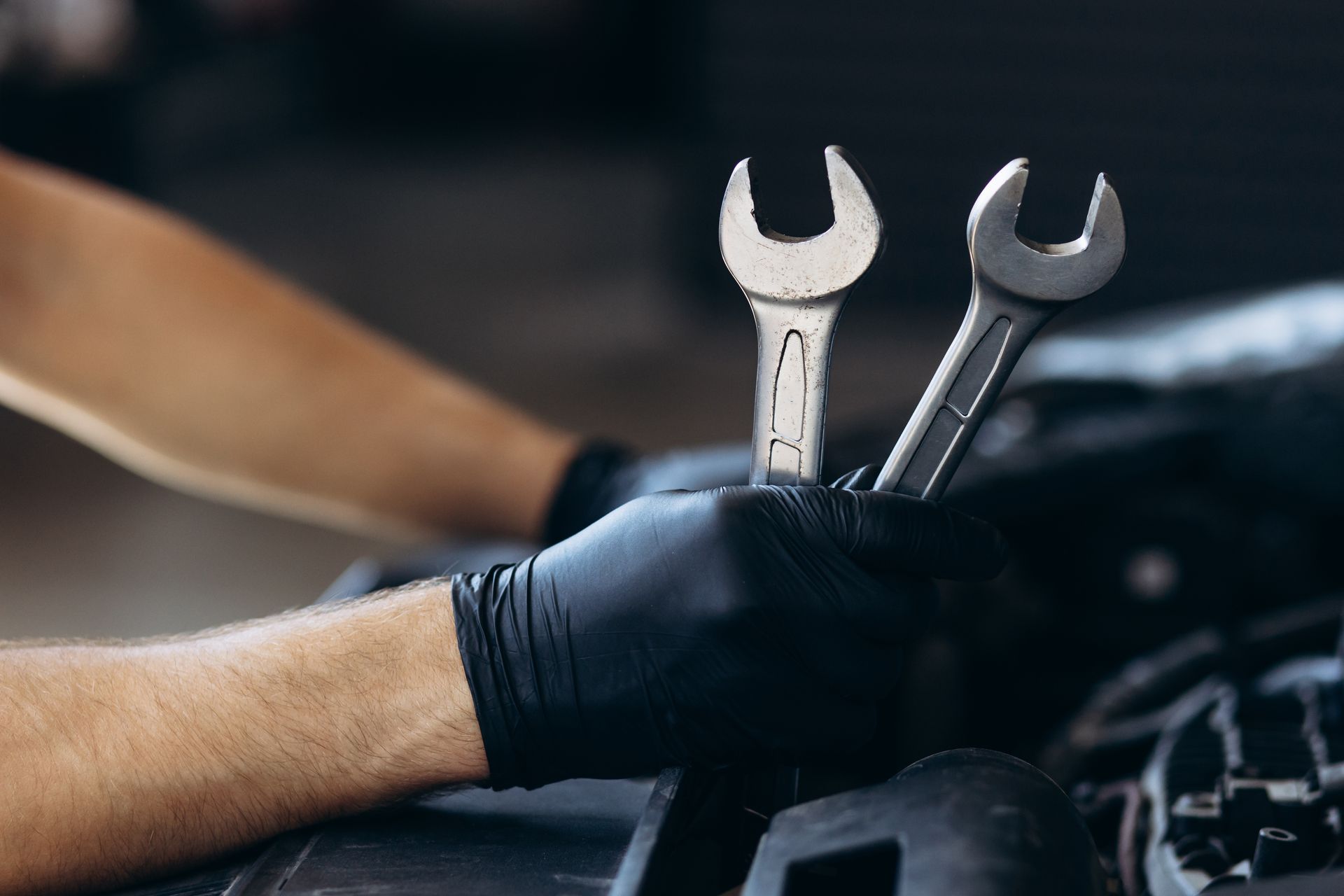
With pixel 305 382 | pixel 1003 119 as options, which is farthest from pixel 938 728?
pixel 1003 119

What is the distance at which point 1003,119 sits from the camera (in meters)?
4.59

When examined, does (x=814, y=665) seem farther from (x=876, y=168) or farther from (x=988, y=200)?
(x=876, y=168)

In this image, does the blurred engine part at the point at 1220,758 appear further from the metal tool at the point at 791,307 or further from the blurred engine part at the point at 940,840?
the metal tool at the point at 791,307

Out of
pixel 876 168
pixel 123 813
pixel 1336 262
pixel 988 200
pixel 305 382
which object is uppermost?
pixel 876 168

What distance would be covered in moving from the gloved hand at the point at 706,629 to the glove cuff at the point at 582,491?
0.62 metres

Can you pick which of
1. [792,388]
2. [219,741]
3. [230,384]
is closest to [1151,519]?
[792,388]

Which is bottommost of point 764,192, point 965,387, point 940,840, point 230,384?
point 940,840

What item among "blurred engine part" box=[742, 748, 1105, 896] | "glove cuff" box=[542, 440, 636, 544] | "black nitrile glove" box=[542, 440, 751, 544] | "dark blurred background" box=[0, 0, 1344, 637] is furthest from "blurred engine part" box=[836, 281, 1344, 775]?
"dark blurred background" box=[0, 0, 1344, 637]

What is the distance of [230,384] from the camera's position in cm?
143

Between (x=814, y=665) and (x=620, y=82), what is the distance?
27.2 ft

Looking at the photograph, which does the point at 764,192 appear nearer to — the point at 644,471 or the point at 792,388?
the point at 644,471

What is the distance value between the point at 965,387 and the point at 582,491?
0.72 metres

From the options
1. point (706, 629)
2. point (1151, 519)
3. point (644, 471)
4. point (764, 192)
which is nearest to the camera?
point (706, 629)

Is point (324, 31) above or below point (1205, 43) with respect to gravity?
above
